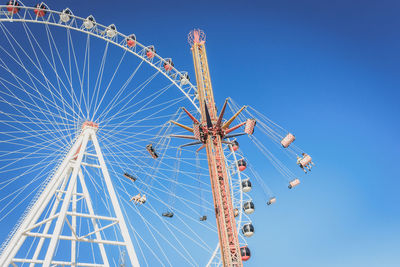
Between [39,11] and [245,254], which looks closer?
[245,254]

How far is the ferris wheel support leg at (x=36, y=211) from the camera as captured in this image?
15062mm

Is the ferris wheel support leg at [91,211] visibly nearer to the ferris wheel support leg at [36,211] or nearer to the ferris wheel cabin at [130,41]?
the ferris wheel support leg at [36,211]

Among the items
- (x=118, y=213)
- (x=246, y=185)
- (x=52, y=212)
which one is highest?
(x=246, y=185)

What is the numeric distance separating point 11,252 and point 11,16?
14.0 m

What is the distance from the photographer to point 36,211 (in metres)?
16.7

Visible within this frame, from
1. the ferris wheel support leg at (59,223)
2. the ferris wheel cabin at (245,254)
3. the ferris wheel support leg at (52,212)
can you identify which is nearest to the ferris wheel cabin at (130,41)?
the ferris wheel support leg at (59,223)

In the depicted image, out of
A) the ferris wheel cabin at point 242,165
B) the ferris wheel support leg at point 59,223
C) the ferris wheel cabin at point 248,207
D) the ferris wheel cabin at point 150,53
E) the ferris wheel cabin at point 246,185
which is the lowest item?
the ferris wheel support leg at point 59,223

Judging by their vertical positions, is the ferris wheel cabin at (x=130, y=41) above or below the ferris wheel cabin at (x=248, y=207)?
above

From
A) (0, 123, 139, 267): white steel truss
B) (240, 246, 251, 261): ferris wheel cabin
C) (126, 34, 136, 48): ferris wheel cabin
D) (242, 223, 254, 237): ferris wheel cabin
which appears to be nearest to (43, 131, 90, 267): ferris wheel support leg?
(0, 123, 139, 267): white steel truss

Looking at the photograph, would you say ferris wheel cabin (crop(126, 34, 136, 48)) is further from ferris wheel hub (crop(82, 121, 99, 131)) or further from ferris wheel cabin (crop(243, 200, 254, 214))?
ferris wheel cabin (crop(243, 200, 254, 214))

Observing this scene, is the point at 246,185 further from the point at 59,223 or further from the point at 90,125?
the point at 59,223

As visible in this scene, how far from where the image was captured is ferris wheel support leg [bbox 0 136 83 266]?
1506 cm

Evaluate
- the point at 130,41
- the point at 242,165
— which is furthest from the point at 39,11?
the point at 242,165

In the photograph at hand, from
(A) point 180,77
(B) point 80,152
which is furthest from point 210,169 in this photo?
(A) point 180,77
